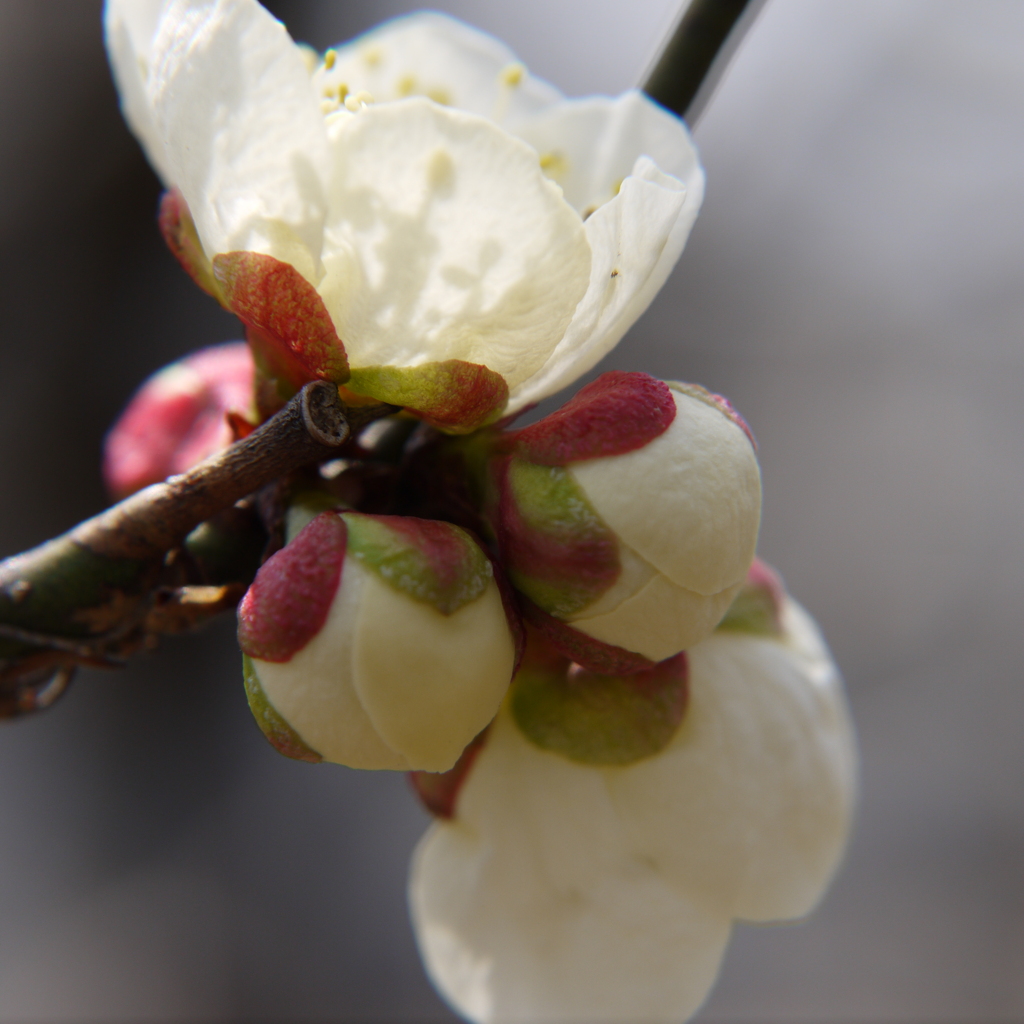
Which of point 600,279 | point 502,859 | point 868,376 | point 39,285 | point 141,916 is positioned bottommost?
point 141,916

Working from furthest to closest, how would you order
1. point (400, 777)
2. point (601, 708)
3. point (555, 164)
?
point (400, 777)
point (555, 164)
point (601, 708)

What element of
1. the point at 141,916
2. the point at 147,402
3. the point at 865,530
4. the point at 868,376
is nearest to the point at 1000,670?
the point at 865,530

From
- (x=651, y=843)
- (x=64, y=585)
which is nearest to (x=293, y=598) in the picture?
(x=64, y=585)

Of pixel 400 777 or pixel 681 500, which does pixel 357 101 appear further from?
pixel 400 777

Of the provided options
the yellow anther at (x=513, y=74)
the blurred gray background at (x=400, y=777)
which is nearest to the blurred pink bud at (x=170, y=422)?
the yellow anther at (x=513, y=74)

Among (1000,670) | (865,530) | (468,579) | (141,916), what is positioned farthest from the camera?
(865,530)

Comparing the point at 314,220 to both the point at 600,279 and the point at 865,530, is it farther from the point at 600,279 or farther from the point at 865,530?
the point at 865,530
